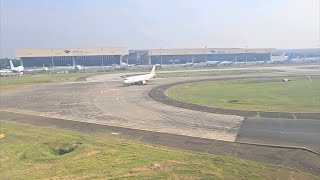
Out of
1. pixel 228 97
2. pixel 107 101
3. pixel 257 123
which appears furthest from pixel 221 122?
pixel 107 101

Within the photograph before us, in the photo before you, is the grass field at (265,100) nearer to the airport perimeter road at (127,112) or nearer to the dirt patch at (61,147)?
the airport perimeter road at (127,112)

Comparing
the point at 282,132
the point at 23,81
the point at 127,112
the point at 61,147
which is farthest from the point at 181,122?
the point at 23,81

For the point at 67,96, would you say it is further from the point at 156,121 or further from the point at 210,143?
the point at 210,143

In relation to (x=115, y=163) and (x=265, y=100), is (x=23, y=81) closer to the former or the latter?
(x=265, y=100)

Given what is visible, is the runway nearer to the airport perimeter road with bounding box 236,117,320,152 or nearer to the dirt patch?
the airport perimeter road with bounding box 236,117,320,152

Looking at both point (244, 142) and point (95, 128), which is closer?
point (244, 142)
